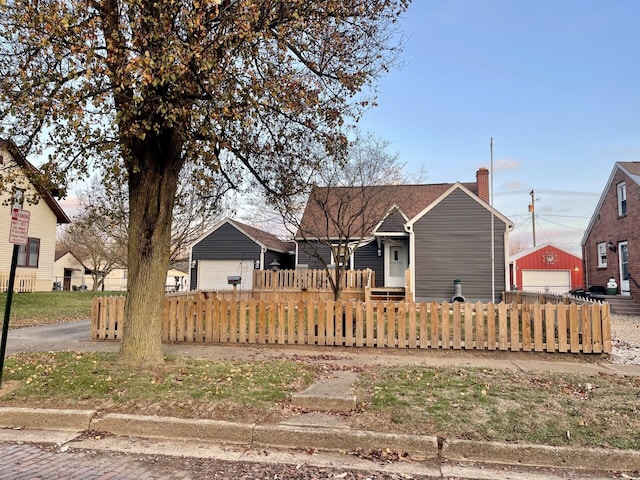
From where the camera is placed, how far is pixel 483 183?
25.2m

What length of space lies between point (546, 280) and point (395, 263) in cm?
2049

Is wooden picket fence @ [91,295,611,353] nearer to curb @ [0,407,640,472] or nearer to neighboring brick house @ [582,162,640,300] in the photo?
curb @ [0,407,640,472]

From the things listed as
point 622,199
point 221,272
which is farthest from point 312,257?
point 622,199

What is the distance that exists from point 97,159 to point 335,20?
5279mm

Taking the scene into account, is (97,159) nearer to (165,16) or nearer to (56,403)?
(165,16)

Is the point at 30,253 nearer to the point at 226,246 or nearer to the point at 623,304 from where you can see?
the point at 226,246

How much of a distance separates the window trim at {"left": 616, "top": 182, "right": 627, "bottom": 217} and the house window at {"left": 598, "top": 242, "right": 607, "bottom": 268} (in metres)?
2.36

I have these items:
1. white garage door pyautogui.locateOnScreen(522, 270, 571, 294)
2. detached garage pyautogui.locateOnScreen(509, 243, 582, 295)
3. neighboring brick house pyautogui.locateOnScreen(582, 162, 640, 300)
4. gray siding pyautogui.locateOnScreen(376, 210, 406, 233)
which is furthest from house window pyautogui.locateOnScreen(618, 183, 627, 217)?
white garage door pyautogui.locateOnScreen(522, 270, 571, 294)

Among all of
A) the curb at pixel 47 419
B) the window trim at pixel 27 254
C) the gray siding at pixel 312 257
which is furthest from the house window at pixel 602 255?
the window trim at pixel 27 254

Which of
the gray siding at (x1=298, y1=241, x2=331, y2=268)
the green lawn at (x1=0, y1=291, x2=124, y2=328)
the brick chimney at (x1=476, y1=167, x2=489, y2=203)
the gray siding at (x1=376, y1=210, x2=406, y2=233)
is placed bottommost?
the green lawn at (x1=0, y1=291, x2=124, y2=328)

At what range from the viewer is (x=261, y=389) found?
5.84 m

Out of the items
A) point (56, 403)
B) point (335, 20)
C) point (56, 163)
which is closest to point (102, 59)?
point (56, 163)

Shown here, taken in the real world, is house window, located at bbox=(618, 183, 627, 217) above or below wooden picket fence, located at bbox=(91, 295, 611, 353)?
above

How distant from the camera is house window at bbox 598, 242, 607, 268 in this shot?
76.7 ft
